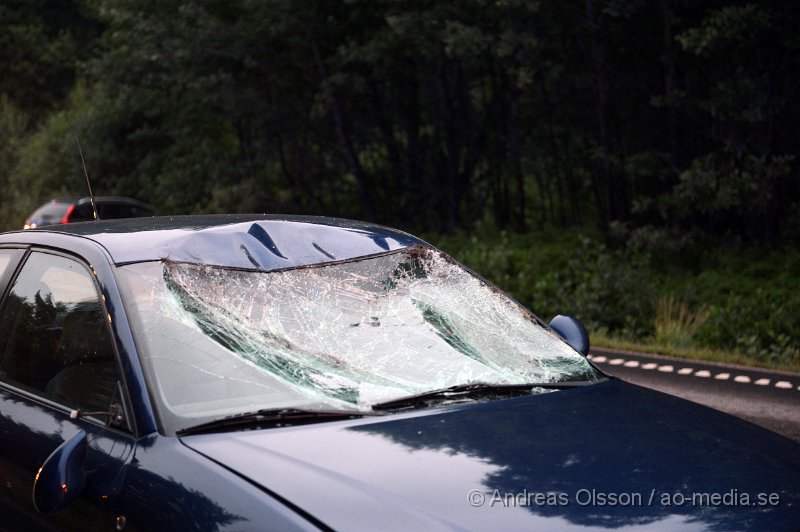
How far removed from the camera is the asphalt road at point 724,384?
791 centimetres

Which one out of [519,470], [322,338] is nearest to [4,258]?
[322,338]

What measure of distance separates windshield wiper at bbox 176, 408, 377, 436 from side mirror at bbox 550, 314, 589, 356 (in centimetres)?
121

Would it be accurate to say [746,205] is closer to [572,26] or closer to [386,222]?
[572,26]

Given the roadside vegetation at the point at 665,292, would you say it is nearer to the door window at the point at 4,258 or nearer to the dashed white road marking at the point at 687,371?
the dashed white road marking at the point at 687,371

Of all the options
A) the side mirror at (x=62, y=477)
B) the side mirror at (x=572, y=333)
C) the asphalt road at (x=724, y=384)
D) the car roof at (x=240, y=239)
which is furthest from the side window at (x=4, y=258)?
the asphalt road at (x=724, y=384)

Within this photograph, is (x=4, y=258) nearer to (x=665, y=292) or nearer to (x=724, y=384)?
(x=724, y=384)

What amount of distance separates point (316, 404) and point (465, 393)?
1.48ft

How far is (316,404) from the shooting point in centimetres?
295

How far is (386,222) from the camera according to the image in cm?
2639

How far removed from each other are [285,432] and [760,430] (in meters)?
1.38

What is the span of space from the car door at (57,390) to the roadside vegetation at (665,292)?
28.3ft

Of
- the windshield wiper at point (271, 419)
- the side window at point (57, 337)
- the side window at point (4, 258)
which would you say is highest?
the side window at point (4, 258)

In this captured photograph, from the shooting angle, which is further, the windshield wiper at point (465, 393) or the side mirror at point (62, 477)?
the windshield wiper at point (465, 393)

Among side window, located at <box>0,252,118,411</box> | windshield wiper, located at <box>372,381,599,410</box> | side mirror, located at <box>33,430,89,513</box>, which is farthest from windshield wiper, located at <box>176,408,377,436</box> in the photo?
side window, located at <box>0,252,118,411</box>
